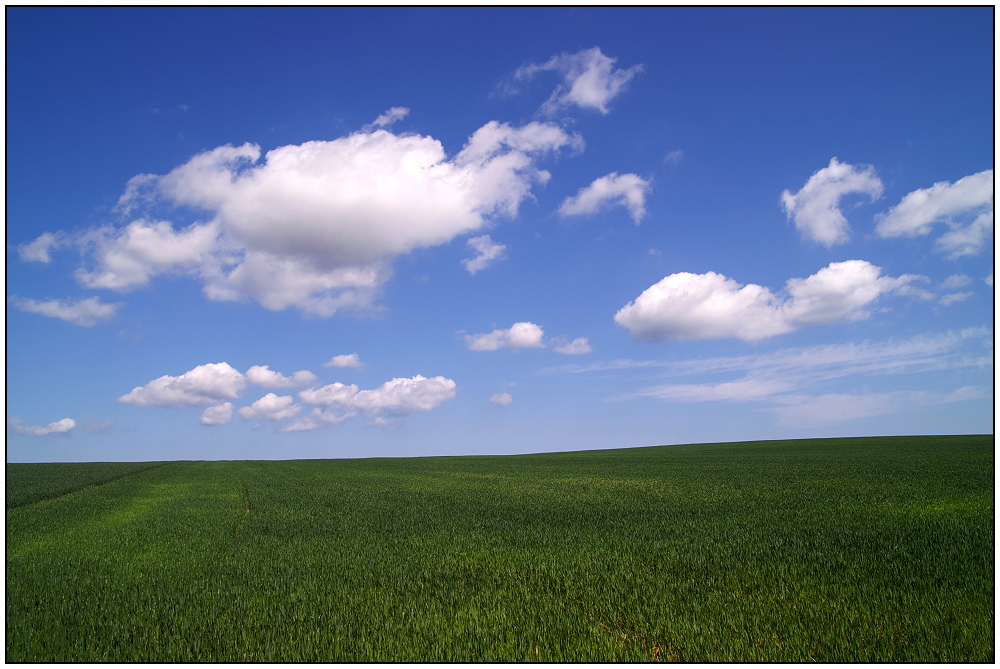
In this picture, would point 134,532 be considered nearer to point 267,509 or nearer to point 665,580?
point 267,509

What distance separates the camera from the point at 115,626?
26.1 feet

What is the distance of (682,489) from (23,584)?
23.0 meters

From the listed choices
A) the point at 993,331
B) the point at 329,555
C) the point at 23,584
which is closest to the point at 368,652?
the point at 329,555

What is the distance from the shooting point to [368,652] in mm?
6855

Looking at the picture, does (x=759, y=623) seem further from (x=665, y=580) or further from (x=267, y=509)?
(x=267, y=509)

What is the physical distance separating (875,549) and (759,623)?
597cm

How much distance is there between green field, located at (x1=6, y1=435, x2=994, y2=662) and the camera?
22.7 feet

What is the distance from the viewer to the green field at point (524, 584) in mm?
6930

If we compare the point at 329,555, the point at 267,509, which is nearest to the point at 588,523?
the point at 329,555

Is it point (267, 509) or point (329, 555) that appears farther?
point (267, 509)

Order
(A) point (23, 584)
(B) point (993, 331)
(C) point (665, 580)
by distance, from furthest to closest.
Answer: (A) point (23, 584), (C) point (665, 580), (B) point (993, 331)

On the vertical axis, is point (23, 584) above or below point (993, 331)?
below

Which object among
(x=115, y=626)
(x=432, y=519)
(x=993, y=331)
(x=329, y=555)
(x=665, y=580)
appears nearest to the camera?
(x=993, y=331)

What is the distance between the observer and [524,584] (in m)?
9.49
